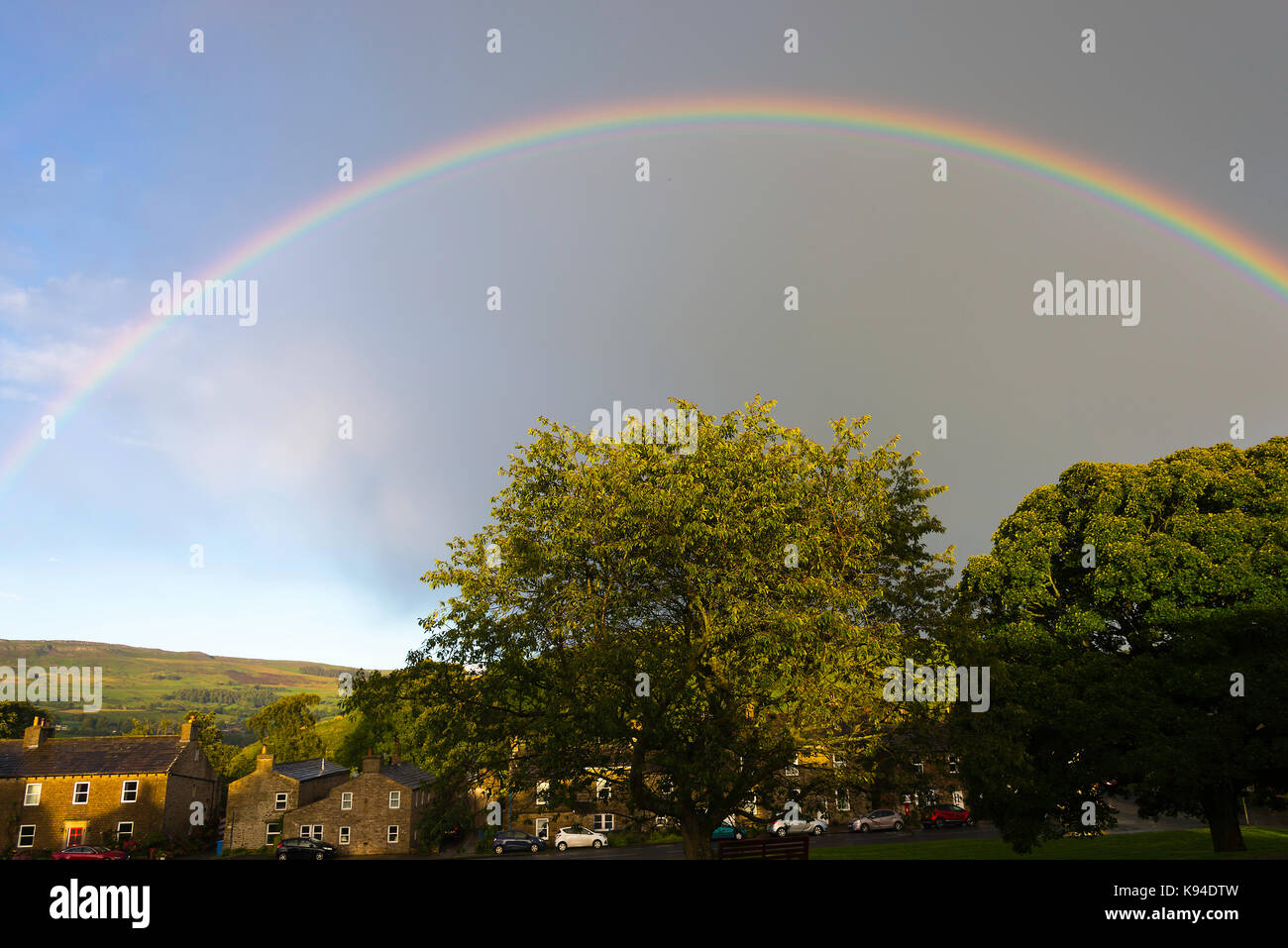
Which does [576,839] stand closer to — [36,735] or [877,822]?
[877,822]

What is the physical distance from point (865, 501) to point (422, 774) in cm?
6923

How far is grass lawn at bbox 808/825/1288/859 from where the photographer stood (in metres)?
36.4

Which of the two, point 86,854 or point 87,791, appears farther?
point 87,791

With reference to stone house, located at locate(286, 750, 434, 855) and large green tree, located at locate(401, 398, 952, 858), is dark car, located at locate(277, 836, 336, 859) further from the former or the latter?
large green tree, located at locate(401, 398, 952, 858)

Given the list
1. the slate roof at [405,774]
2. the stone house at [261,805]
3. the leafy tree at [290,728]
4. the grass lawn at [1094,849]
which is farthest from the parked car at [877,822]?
the leafy tree at [290,728]

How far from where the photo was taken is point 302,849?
6562 cm

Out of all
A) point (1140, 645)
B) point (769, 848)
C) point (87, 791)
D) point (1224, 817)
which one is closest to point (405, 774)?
point (87, 791)

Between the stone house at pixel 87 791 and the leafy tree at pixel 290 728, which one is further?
the leafy tree at pixel 290 728

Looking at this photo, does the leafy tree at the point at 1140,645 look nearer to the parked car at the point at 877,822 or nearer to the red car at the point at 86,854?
the parked car at the point at 877,822

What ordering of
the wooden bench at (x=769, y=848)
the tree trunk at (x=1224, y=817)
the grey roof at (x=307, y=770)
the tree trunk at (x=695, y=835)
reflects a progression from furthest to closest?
the grey roof at (x=307, y=770), the tree trunk at (x=1224, y=817), the tree trunk at (x=695, y=835), the wooden bench at (x=769, y=848)

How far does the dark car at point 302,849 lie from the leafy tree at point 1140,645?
5338 cm

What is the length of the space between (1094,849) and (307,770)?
70.0 m

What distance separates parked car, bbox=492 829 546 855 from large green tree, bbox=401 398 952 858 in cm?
3578

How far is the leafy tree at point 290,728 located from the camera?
132 metres
